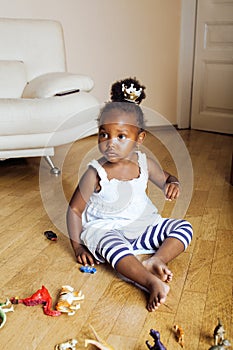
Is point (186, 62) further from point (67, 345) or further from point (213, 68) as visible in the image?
point (67, 345)

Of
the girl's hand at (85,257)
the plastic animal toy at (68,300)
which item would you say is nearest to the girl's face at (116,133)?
the girl's hand at (85,257)

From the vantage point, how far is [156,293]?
1075 millimetres

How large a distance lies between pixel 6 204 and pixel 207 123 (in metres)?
1.91

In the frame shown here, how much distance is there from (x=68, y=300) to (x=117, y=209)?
0.35m

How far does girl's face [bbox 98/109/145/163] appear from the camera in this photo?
125 cm

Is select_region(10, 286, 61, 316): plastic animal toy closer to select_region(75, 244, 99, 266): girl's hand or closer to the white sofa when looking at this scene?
select_region(75, 244, 99, 266): girl's hand

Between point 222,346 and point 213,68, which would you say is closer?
point 222,346

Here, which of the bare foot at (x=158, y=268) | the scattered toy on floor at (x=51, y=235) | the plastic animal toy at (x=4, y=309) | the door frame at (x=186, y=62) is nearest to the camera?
the plastic animal toy at (x=4, y=309)

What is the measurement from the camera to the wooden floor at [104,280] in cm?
98

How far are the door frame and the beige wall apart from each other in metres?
0.04

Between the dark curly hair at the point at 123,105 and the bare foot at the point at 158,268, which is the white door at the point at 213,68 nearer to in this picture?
the dark curly hair at the point at 123,105

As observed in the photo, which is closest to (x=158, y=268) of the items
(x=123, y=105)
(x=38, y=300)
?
(x=38, y=300)

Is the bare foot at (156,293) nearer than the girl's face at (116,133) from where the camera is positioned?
Yes

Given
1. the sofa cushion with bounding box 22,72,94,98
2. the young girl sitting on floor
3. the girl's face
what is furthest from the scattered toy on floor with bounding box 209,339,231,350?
the sofa cushion with bounding box 22,72,94,98
